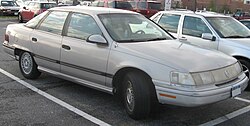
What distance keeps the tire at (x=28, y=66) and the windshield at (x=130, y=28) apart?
1.82 m

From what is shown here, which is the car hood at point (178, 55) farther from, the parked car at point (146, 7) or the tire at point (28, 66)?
the parked car at point (146, 7)

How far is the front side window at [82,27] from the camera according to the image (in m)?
5.19

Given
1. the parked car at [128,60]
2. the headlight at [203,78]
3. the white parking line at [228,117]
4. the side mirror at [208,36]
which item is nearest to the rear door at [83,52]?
the parked car at [128,60]

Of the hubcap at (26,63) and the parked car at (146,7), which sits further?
the parked car at (146,7)

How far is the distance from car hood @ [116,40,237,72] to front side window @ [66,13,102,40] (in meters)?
0.65

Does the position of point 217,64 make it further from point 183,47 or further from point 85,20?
point 85,20

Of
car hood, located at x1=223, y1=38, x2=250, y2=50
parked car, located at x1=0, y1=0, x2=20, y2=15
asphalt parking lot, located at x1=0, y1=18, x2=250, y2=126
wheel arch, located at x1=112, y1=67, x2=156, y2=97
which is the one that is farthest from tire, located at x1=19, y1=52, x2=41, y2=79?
parked car, located at x1=0, y1=0, x2=20, y2=15

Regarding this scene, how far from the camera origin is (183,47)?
16.1 ft

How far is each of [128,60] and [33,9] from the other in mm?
17216

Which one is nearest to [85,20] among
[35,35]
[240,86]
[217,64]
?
[35,35]

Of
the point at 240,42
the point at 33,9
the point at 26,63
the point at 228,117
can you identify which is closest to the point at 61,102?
the point at 26,63

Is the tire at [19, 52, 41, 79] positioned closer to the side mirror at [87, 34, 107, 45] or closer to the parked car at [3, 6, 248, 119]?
the parked car at [3, 6, 248, 119]

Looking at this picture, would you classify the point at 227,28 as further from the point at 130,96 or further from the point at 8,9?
the point at 8,9

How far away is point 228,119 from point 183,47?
1.20 meters
